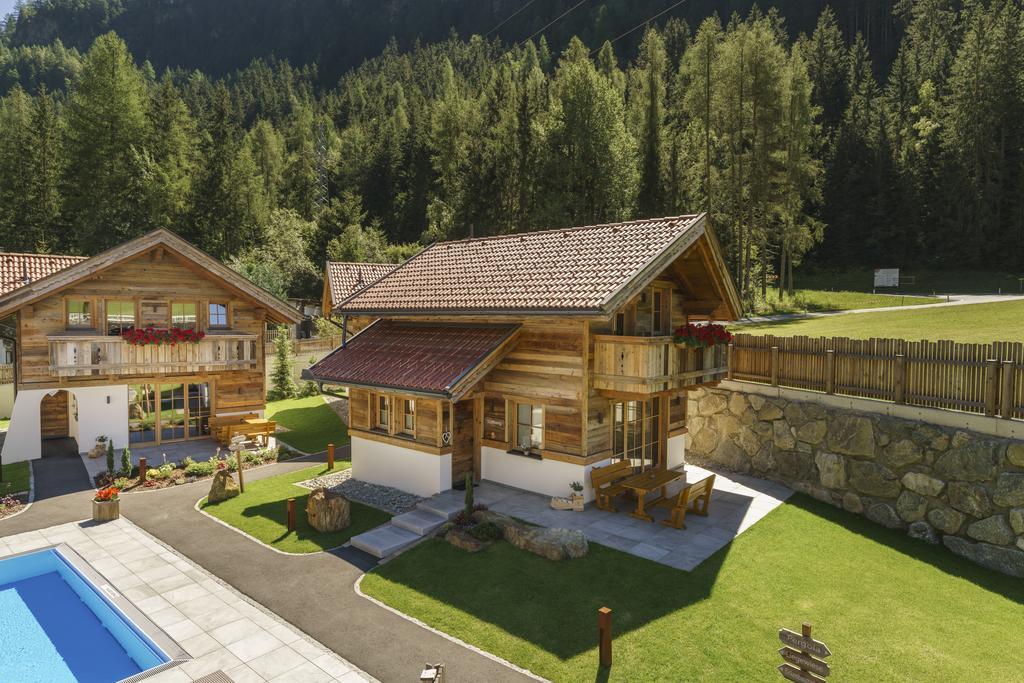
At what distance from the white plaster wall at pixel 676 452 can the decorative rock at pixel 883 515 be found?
17.1 ft

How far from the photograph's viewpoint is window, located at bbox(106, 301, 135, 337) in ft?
67.8

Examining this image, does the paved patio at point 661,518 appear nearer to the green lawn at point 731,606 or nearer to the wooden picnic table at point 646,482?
the wooden picnic table at point 646,482

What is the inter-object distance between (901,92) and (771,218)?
123 ft

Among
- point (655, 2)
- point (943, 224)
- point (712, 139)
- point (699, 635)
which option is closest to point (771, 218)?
point (712, 139)

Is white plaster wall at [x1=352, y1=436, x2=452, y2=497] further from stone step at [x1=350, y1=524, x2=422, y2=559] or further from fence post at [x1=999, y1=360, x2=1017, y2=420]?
fence post at [x1=999, y1=360, x2=1017, y2=420]

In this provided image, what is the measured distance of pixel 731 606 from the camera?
10.3m

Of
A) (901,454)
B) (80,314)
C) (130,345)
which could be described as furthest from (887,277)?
(80,314)

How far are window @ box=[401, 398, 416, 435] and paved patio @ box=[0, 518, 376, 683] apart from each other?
19.9 ft

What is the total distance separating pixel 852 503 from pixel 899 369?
360 centimetres

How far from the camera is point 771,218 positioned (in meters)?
38.3

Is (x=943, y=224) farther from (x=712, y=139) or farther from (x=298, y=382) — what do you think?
(x=298, y=382)

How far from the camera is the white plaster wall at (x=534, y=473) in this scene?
1477 centimetres

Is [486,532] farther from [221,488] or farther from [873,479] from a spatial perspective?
[873,479]

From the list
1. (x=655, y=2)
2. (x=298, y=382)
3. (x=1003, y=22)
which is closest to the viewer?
(x=298, y=382)
